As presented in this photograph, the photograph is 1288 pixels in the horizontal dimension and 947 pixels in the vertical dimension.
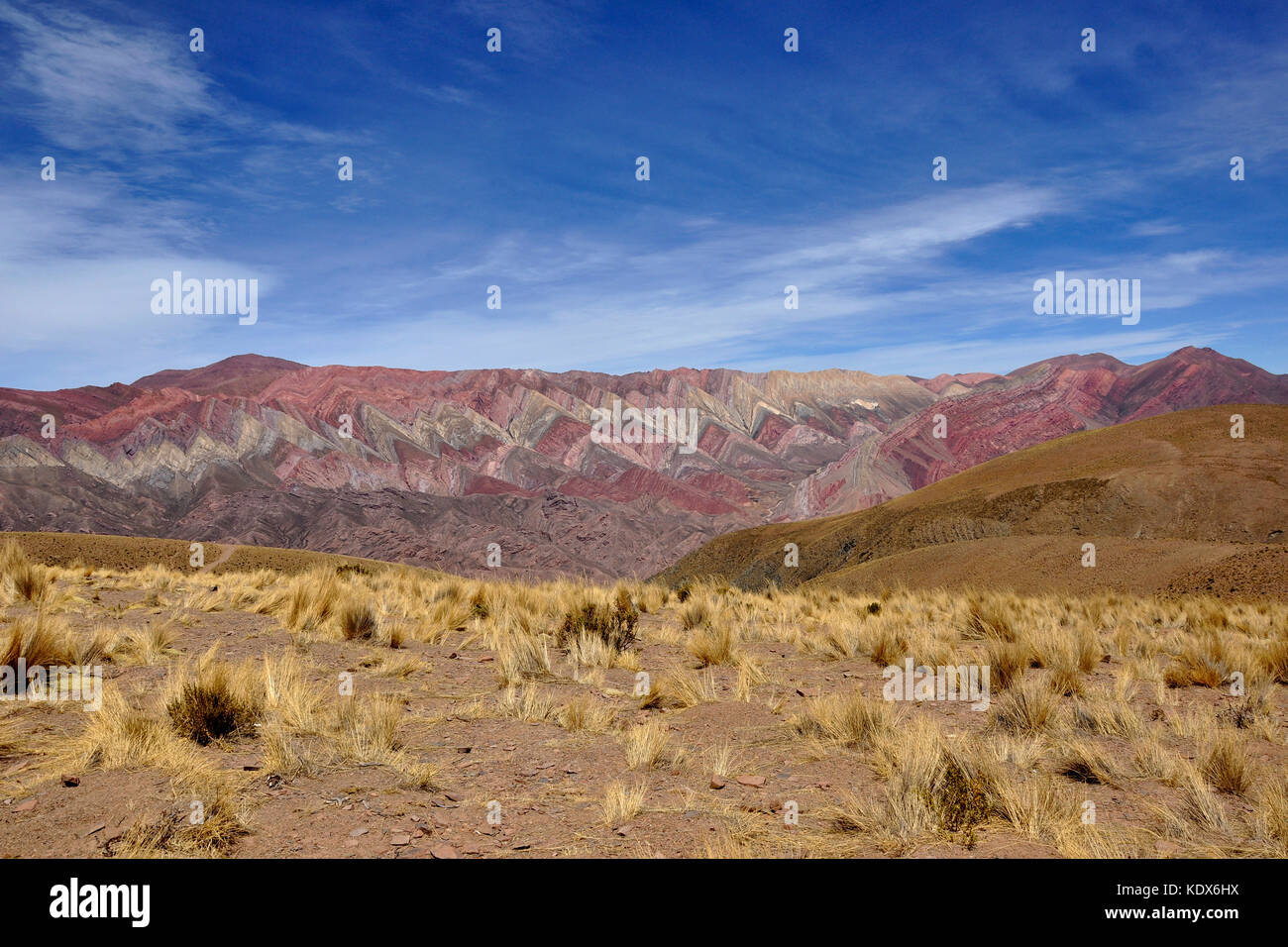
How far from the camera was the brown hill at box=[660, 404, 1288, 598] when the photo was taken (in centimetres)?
2878

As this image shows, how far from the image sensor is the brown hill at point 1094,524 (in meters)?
28.8

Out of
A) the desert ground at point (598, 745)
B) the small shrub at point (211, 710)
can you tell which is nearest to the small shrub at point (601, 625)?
the desert ground at point (598, 745)

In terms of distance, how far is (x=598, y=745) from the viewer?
662 cm

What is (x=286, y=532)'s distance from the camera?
4680 inches

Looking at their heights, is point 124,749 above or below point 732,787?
above

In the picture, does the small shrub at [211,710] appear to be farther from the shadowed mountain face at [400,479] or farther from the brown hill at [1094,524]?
the shadowed mountain face at [400,479]

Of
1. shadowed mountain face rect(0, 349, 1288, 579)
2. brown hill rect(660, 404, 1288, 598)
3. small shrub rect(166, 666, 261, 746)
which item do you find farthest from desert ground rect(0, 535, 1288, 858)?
shadowed mountain face rect(0, 349, 1288, 579)

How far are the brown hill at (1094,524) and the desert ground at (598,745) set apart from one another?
19806 mm

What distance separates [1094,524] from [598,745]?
47.4m

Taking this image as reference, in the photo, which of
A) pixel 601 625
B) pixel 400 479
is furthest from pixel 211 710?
pixel 400 479
